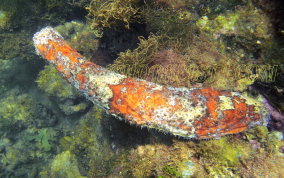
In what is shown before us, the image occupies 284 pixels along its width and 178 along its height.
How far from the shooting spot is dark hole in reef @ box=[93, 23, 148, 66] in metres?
4.62

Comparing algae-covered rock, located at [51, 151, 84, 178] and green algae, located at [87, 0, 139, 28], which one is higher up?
green algae, located at [87, 0, 139, 28]

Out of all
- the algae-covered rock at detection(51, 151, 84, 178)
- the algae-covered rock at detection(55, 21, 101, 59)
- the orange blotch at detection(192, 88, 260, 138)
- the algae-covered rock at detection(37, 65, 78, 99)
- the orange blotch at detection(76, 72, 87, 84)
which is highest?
the orange blotch at detection(192, 88, 260, 138)

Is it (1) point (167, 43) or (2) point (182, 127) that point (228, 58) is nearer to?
(1) point (167, 43)

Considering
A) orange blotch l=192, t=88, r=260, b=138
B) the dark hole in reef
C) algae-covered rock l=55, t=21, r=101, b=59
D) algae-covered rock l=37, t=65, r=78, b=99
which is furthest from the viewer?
algae-covered rock l=37, t=65, r=78, b=99

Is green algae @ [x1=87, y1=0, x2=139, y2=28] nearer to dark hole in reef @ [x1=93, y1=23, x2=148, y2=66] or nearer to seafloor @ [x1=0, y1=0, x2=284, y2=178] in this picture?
seafloor @ [x1=0, y1=0, x2=284, y2=178]

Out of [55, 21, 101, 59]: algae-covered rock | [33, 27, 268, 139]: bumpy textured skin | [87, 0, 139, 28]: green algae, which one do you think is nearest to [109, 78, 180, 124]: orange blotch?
[33, 27, 268, 139]: bumpy textured skin

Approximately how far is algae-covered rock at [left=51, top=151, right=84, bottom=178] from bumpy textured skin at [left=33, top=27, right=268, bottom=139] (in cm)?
574

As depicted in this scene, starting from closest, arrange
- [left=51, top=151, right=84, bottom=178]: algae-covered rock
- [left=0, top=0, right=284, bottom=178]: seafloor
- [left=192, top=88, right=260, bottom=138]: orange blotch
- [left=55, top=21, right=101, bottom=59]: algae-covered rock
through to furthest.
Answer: [left=192, top=88, right=260, bottom=138]: orange blotch
[left=0, top=0, right=284, bottom=178]: seafloor
[left=55, top=21, right=101, bottom=59]: algae-covered rock
[left=51, top=151, right=84, bottom=178]: algae-covered rock

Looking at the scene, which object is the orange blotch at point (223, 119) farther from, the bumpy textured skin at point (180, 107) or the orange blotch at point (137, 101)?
the orange blotch at point (137, 101)

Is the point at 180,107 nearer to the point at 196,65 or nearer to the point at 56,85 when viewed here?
the point at 196,65

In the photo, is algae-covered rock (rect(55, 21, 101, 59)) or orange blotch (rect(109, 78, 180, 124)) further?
algae-covered rock (rect(55, 21, 101, 59))

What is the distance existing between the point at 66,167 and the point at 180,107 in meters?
6.92

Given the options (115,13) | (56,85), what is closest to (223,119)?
(115,13)

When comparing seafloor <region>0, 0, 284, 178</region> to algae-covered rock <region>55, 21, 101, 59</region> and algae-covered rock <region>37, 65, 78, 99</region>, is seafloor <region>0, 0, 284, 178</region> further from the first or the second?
algae-covered rock <region>37, 65, 78, 99</region>
